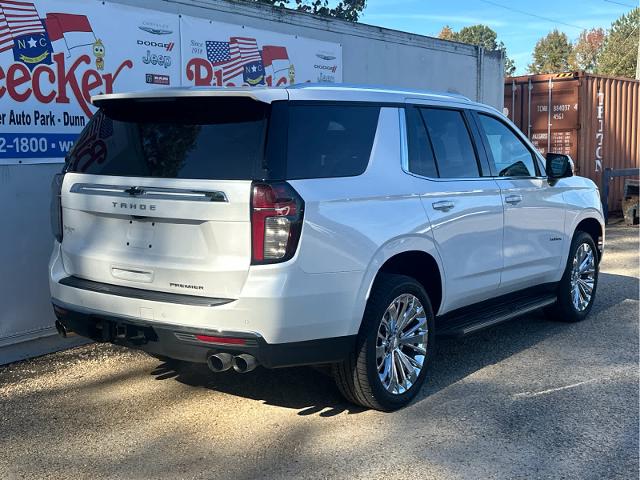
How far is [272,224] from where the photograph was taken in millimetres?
3617

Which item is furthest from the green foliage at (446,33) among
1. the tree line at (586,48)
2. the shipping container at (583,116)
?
the shipping container at (583,116)

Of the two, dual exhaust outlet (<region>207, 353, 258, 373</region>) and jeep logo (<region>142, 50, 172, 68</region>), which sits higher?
jeep logo (<region>142, 50, 172, 68</region>)

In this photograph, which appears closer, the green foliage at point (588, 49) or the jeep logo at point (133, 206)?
the jeep logo at point (133, 206)

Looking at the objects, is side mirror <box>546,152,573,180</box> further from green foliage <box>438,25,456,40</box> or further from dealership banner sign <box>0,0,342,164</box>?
green foliage <box>438,25,456,40</box>

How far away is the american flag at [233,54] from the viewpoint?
673cm

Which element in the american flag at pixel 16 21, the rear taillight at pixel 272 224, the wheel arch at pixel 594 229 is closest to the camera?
the rear taillight at pixel 272 224

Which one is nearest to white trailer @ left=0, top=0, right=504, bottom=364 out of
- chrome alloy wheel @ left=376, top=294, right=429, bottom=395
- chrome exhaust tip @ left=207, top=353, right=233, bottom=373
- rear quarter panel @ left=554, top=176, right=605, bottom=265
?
chrome exhaust tip @ left=207, top=353, right=233, bottom=373

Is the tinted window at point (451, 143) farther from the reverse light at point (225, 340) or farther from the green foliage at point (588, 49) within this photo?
the green foliage at point (588, 49)

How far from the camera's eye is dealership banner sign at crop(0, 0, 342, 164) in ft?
17.7

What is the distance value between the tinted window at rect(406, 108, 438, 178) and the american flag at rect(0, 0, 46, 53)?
2.97 m

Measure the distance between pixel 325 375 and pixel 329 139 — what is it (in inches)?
72.5

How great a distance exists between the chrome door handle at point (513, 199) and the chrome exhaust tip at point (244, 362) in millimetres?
2568

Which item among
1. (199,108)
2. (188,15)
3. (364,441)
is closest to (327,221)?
(199,108)

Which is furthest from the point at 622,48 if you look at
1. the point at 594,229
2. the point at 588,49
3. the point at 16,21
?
the point at 16,21
